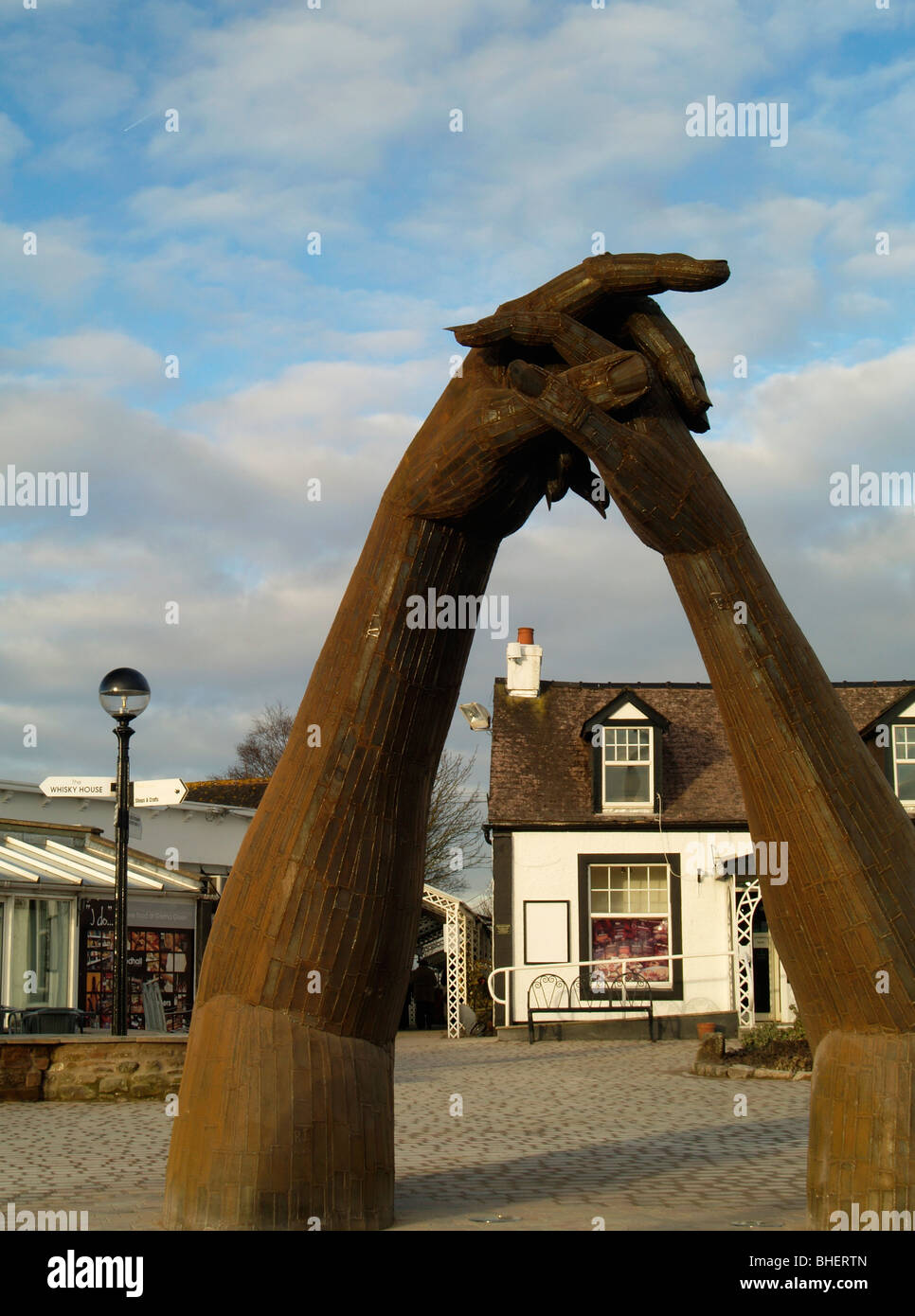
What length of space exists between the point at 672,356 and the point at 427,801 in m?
2.56

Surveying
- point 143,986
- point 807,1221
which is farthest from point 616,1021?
point 807,1221

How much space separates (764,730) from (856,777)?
0.49 meters

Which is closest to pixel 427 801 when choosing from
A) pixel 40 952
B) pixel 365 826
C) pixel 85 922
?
pixel 365 826

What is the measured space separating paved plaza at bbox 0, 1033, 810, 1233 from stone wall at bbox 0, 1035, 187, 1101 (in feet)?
0.61

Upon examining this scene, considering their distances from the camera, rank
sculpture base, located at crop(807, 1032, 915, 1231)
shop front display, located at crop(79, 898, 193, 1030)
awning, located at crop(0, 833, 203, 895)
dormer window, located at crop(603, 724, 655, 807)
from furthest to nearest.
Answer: dormer window, located at crop(603, 724, 655, 807)
shop front display, located at crop(79, 898, 193, 1030)
awning, located at crop(0, 833, 203, 895)
sculpture base, located at crop(807, 1032, 915, 1231)

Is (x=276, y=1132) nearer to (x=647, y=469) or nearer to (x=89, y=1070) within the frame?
(x=647, y=469)

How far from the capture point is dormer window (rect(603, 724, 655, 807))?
24.4 metres

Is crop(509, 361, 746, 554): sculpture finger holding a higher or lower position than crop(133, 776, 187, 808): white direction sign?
higher

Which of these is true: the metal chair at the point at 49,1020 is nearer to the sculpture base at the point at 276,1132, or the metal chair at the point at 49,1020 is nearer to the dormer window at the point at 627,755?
the sculpture base at the point at 276,1132

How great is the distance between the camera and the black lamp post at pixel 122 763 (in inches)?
499

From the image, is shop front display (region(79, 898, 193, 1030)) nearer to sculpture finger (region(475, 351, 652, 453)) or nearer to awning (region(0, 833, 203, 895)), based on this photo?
awning (region(0, 833, 203, 895))

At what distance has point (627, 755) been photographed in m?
24.5

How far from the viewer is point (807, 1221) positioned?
6.20 m

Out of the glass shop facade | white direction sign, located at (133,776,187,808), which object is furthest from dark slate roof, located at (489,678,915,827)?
white direction sign, located at (133,776,187,808)
